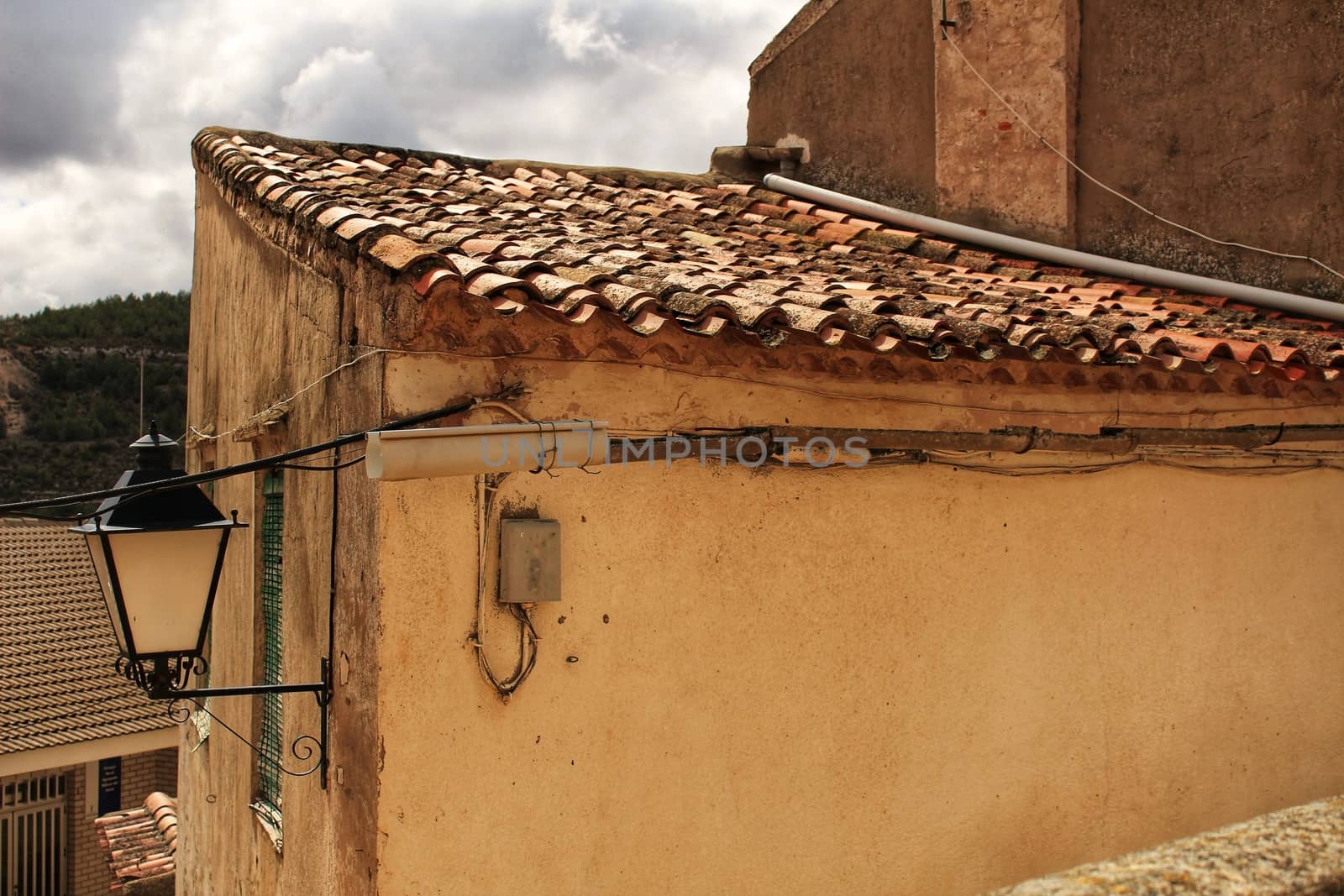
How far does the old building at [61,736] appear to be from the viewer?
41.3 ft

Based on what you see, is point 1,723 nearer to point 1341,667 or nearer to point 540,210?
point 540,210

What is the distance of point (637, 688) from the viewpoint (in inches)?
161

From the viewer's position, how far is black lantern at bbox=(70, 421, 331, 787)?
378 centimetres

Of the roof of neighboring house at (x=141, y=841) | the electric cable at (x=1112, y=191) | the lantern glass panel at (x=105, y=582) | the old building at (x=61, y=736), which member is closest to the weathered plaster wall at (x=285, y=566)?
the lantern glass panel at (x=105, y=582)

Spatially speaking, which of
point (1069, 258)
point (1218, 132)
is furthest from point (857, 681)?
point (1218, 132)

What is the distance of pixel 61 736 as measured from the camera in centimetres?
1246

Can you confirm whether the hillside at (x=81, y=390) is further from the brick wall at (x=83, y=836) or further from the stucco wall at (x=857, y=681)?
the stucco wall at (x=857, y=681)

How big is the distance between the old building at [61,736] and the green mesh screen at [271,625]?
26.8ft

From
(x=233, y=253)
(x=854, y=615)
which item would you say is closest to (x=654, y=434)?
(x=854, y=615)

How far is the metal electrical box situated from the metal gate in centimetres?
1272

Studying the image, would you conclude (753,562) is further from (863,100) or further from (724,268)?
(863,100)

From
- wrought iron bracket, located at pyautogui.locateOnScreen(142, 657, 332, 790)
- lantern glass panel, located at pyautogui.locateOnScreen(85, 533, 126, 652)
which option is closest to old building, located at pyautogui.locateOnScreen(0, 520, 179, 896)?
wrought iron bracket, located at pyautogui.locateOnScreen(142, 657, 332, 790)

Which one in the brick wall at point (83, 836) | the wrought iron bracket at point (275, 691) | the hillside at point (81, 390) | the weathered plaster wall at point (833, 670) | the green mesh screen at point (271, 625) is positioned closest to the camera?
the weathered plaster wall at point (833, 670)

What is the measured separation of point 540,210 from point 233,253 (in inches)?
82.5
